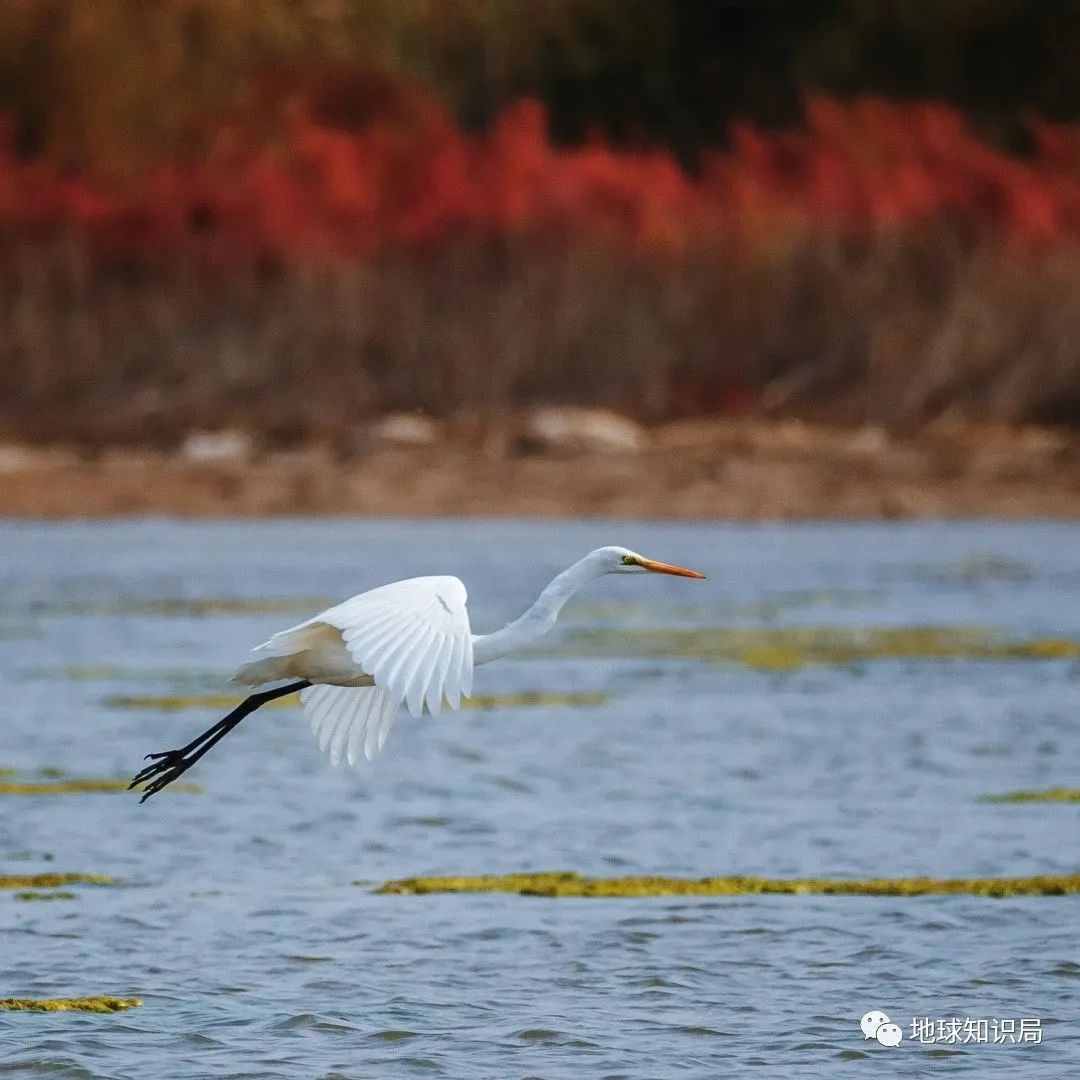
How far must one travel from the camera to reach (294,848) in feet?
42.8

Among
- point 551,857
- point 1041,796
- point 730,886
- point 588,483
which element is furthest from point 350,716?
point 588,483

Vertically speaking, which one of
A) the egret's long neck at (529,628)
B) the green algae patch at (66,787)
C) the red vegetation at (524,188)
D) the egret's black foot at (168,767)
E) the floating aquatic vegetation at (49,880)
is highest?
the red vegetation at (524,188)

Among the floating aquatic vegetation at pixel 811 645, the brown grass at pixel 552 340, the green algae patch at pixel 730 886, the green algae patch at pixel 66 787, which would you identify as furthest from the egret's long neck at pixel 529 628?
the brown grass at pixel 552 340

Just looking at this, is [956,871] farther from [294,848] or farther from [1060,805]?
[294,848]

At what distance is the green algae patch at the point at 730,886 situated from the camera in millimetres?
11727

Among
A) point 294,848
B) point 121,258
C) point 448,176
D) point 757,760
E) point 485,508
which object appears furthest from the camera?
point 448,176

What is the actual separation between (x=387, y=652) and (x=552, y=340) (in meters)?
28.5

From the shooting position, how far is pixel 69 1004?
10008 mm

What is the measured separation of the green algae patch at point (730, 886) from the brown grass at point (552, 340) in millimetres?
23359

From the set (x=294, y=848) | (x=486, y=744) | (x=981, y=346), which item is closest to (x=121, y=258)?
(x=981, y=346)

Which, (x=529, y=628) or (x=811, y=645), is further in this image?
(x=811, y=645)

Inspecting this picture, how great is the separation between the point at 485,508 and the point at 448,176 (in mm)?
13143

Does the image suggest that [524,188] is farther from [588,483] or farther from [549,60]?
[588,483]

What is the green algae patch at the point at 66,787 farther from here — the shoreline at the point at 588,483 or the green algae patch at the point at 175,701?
the shoreline at the point at 588,483
